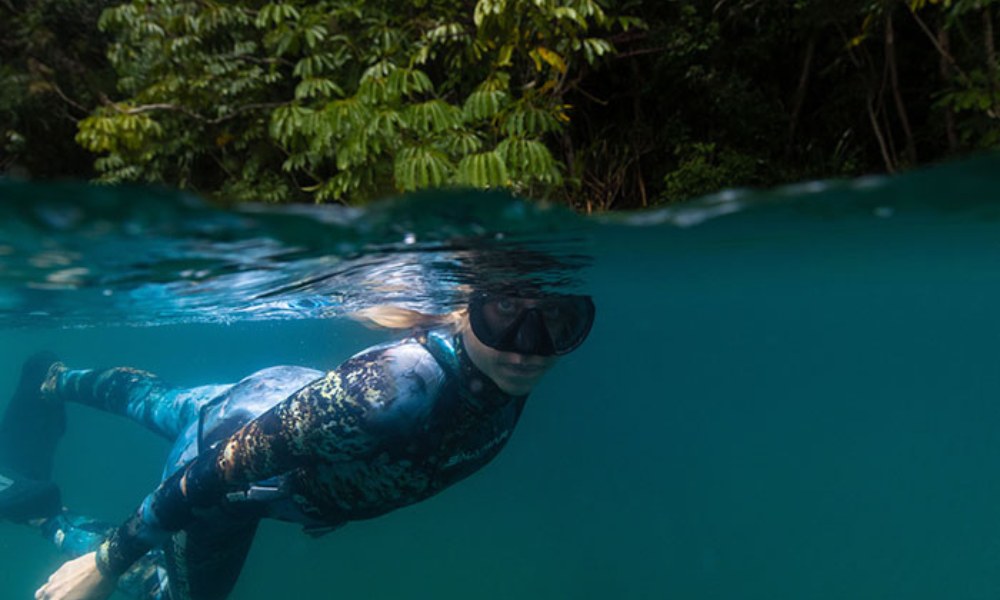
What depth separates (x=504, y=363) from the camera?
4266 mm

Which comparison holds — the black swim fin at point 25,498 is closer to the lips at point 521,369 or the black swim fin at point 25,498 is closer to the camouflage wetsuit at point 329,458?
the camouflage wetsuit at point 329,458

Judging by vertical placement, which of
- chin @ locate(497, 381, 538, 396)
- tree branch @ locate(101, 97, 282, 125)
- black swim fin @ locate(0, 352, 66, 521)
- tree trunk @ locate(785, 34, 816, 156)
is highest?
tree branch @ locate(101, 97, 282, 125)

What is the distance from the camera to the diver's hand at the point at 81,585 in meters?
5.12

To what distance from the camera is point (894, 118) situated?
34.1 ft

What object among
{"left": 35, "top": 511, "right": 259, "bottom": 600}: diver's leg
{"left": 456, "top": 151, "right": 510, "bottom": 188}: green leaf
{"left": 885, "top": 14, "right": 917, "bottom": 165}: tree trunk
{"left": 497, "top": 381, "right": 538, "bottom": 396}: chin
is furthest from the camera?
{"left": 885, "top": 14, "right": 917, "bottom": 165}: tree trunk

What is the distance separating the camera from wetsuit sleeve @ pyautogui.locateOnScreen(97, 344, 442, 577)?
4105 millimetres

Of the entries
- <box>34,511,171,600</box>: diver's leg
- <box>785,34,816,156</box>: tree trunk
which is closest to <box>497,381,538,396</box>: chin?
<box>34,511,171,600</box>: diver's leg

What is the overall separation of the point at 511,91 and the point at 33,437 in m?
8.06

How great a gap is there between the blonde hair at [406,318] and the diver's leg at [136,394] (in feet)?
5.66

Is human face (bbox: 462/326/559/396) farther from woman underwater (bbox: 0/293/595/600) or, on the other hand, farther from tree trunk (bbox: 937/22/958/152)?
tree trunk (bbox: 937/22/958/152)

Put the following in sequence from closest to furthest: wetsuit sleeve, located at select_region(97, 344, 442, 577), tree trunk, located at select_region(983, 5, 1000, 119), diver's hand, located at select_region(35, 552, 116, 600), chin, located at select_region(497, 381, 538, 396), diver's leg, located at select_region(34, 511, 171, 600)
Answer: wetsuit sleeve, located at select_region(97, 344, 442, 577), chin, located at select_region(497, 381, 538, 396), diver's hand, located at select_region(35, 552, 116, 600), diver's leg, located at select_region(34, 511, 171, 600), tree trunk, located at select_region(983, 5, 1000, 119)

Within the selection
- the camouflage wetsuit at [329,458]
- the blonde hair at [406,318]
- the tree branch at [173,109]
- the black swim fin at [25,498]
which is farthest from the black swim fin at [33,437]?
the camouflage wetsuit at [329,458]

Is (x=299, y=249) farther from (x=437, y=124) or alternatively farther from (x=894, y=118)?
(x=894, y=118)

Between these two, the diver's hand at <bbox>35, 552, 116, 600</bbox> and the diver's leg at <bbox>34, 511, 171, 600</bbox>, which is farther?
the diver's leg at <bbox>34, 511, 171, 600</bbox>
